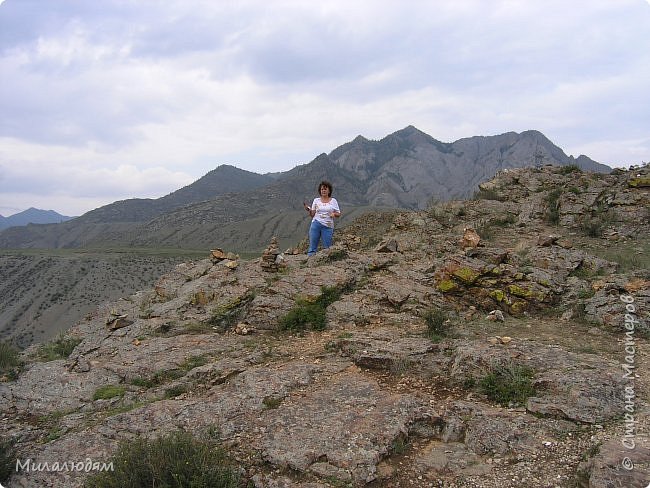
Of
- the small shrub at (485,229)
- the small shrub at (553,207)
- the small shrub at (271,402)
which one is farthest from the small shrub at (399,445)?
the small shrub at (553,207)

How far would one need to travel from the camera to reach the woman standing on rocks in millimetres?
10633

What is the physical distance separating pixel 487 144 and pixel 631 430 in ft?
575

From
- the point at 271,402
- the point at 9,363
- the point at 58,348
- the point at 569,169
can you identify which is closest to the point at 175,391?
the point at 271,402

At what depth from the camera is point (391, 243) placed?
12.0 m

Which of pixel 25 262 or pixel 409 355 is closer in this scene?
pixel 409 355

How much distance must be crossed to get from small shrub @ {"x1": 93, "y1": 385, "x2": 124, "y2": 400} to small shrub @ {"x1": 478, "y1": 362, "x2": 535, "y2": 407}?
550cm

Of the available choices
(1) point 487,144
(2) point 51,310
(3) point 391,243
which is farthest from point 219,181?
(3) point 391,243

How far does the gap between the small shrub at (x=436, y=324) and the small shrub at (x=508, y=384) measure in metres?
1.35

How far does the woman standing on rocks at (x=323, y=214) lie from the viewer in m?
10.6

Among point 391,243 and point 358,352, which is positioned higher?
point 391,243

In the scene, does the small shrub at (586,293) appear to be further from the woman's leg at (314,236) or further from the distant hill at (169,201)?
the distant hill at (169,201)

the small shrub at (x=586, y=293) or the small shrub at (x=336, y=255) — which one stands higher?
the small shrub at (x=336, y=255)

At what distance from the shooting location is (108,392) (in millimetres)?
6410

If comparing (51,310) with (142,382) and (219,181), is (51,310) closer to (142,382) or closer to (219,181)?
(142,382)
